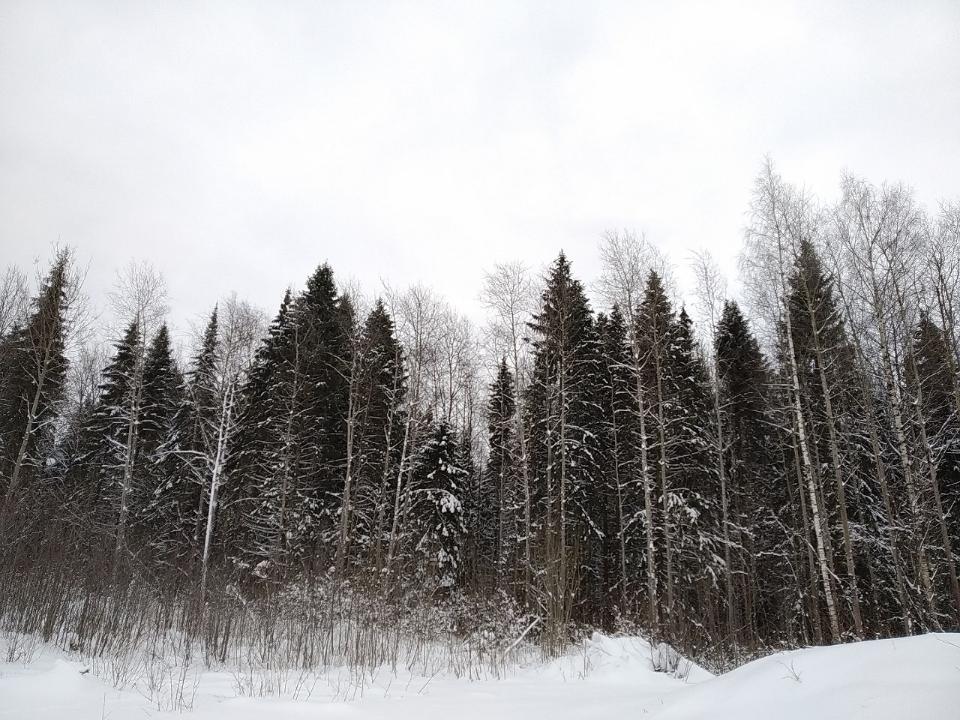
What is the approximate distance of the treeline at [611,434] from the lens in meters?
15.0

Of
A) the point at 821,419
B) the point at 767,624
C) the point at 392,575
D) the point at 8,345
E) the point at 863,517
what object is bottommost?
the point at 767,624

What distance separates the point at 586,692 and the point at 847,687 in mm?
4402

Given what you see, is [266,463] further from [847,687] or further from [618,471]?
[847,687]

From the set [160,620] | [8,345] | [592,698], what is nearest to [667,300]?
[592,698]

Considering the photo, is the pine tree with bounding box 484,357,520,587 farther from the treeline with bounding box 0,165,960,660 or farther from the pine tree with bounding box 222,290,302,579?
the pine tree with bounding box 222,290,302,579

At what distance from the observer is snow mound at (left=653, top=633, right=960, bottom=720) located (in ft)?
10.0

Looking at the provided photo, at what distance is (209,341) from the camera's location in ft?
70.9

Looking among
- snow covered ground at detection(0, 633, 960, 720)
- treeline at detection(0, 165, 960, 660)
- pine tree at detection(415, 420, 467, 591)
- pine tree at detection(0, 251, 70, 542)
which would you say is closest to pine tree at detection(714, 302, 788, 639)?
treeline at detection(0, 165, 960, 660)

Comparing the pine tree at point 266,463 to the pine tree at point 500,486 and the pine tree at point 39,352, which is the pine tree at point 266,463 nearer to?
the pine tree at point 39,352

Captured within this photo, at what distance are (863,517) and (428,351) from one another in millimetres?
16964

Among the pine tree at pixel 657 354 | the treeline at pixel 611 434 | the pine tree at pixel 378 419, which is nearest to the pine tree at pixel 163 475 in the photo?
the treeline at pixel 611 434

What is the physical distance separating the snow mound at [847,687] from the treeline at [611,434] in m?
8.29

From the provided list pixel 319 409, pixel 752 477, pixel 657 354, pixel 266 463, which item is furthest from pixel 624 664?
pixel 752 477

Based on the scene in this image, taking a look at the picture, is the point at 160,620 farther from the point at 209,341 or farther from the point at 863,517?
the point at 863,517
